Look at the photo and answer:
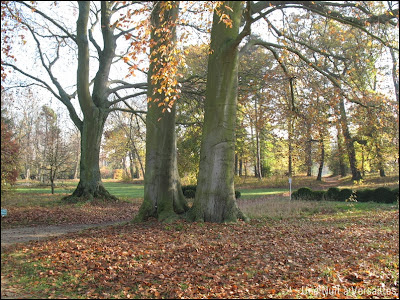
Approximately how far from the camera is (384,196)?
56.2ft

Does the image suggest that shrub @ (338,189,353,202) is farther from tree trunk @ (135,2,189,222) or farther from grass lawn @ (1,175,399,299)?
tree trunk @ (135,2,189,222)

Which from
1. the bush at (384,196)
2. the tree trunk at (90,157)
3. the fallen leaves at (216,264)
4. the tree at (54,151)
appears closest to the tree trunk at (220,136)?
the fallen leaves at (216,264)

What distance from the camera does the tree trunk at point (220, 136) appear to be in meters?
9.73

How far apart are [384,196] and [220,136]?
1194 centimetres

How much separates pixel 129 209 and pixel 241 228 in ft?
27.0

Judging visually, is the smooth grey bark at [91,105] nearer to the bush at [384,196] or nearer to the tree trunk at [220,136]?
the tree trunk at [220,136]

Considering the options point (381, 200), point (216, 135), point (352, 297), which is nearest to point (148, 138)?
point (216, 135)

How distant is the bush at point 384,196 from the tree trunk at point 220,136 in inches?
428

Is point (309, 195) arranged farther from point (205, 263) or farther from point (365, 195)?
point (205, 263)

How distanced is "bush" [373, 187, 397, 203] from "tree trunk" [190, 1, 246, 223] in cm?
1088

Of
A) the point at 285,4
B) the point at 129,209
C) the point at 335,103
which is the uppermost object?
the point at 285,4

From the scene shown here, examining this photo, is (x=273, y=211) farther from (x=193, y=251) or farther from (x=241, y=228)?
(x=193, y=251)

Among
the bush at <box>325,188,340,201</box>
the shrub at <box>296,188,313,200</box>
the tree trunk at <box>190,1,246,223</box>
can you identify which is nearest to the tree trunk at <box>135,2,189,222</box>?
the tree trunk at <box>190,1,246,223</box>

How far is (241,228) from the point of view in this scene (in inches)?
354
